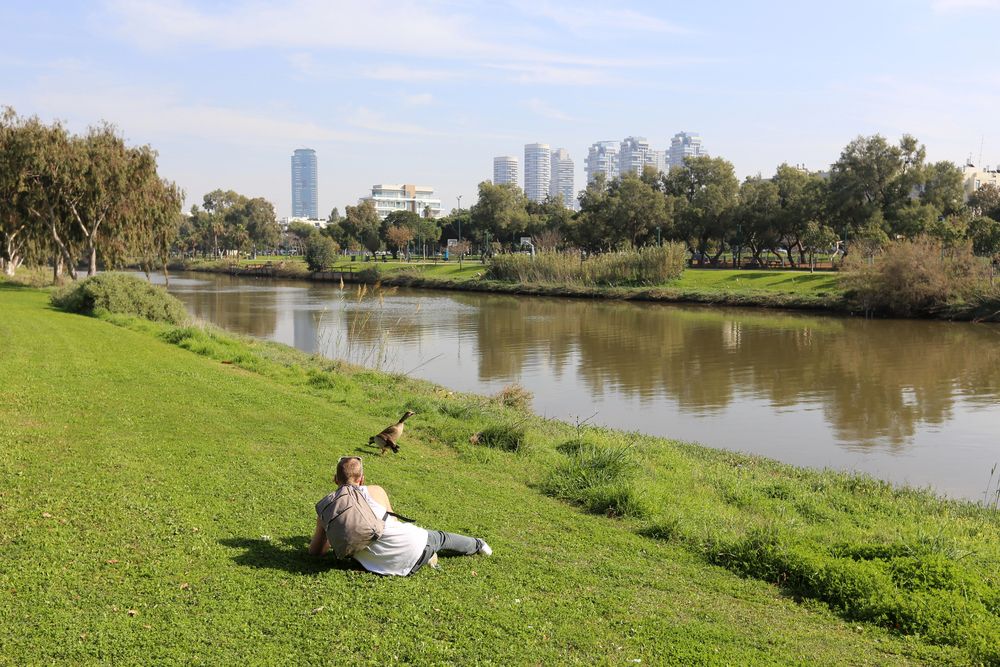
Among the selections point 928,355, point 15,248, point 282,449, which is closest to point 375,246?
point 15,248

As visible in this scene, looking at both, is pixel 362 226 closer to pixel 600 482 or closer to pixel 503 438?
pixel 503 438

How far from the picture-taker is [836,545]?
23.0ft

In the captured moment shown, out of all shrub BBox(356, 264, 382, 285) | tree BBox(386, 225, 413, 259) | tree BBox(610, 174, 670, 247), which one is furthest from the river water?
tree BBox(386, 225, 413, 259)

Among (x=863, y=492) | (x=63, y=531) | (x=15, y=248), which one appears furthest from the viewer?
(x=15, y=248)

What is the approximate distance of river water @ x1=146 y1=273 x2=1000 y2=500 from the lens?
600 inches

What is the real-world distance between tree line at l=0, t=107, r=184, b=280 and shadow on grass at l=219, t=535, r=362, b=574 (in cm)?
3218

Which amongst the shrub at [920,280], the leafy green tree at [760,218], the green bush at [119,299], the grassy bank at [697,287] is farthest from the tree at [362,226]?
the green bush at [119,299]

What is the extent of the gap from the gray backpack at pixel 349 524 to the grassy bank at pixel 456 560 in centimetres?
22

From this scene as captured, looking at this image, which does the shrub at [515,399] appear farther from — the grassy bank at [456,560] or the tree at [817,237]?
the tree at [817,237]

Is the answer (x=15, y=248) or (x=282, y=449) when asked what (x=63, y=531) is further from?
(x=15, y=248)

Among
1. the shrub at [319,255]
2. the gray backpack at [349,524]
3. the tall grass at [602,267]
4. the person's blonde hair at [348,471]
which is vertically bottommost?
the gray backpack at [349,524]

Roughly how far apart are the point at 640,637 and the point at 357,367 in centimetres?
1456

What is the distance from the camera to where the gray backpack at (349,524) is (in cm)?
557

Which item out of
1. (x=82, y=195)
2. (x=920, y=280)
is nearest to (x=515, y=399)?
(x=82, y=195)
